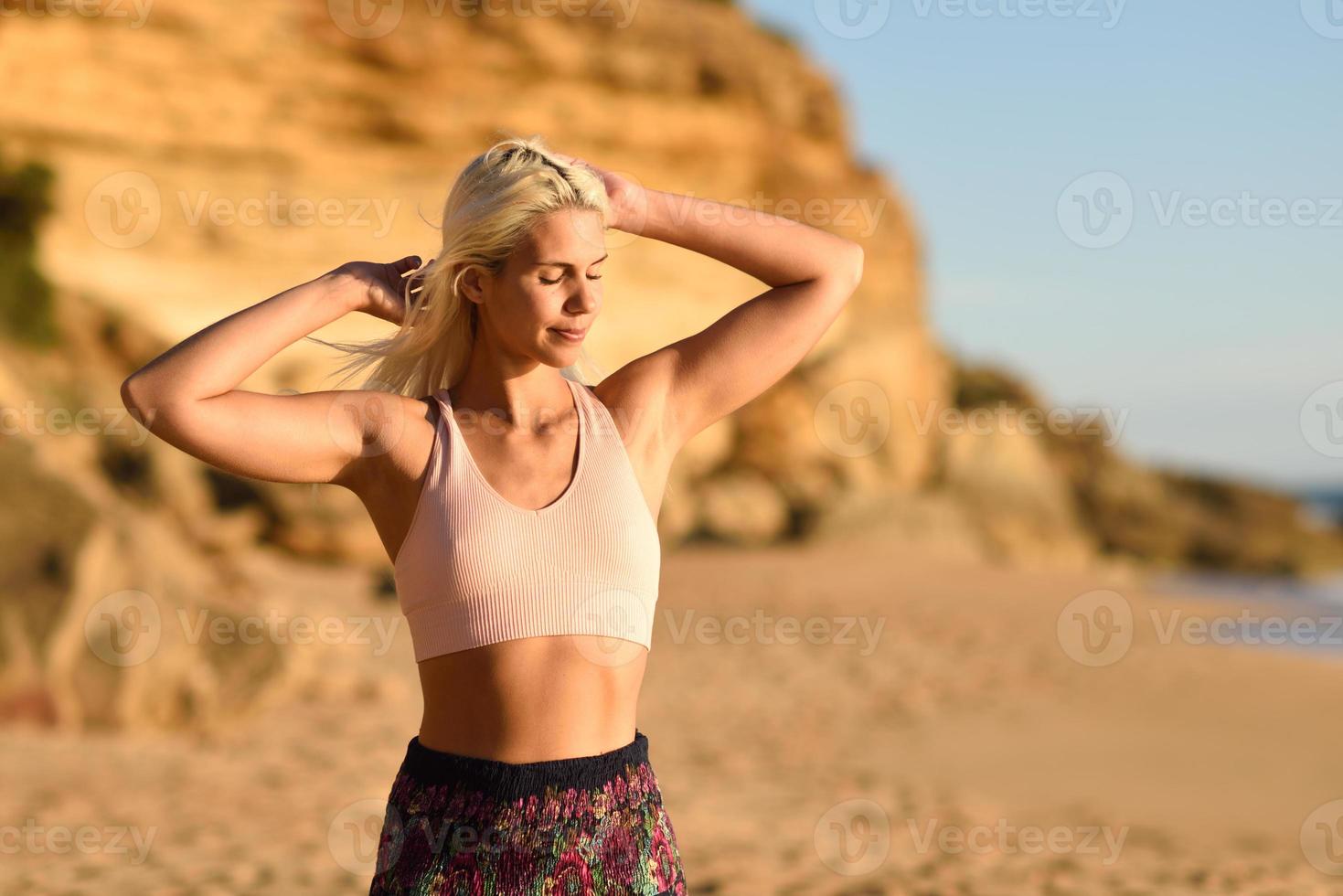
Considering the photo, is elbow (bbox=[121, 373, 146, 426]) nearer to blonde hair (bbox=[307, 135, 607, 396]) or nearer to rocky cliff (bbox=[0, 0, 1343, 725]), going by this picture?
blonde hair (bbox=[307, 135, 607, 396])

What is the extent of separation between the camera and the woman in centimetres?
197

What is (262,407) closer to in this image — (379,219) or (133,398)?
(133,398)

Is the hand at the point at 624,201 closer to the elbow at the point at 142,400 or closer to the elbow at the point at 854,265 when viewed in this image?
the elbow at the point at 854,265

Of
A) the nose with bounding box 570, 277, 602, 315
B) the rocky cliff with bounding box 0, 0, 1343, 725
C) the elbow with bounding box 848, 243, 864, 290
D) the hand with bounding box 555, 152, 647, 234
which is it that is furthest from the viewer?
the rocky cliff with bounding box 0, 0, 1343, 725

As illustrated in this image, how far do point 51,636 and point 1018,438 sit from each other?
65.7 feet

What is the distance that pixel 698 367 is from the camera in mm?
2248

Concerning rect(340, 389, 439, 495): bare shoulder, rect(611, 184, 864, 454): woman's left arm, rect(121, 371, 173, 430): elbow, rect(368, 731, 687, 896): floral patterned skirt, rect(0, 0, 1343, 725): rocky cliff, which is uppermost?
rect(0, 0, 1343, 725): rocky cliff

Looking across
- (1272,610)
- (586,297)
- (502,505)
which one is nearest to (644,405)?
(586,297)

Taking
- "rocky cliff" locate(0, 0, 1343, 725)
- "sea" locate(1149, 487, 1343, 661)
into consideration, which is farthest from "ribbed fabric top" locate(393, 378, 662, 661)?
"sea" locate(1149, 487, 1343, 661)

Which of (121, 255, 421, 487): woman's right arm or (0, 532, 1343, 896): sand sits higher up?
(121, 255, 421, 487): woman's right arm

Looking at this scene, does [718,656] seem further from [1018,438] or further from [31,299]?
[1018,438]

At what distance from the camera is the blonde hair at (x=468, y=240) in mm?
2033

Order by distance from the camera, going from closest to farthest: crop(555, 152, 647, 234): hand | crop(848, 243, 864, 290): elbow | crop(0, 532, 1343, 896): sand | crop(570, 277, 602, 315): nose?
crop(570, 277, 602, 315): nose → crop(555, 152, 647, 234): hand → crop(848, 243, 864, 290): elbow → crop(0, 532, 1343, 896): sand

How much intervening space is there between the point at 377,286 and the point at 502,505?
0.46 m
